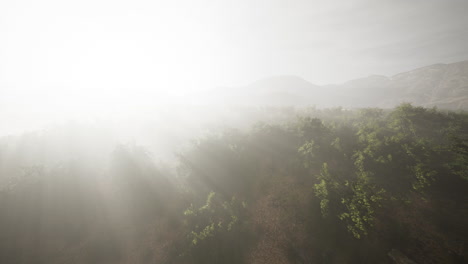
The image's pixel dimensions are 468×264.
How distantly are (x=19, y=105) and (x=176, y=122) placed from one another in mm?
63193

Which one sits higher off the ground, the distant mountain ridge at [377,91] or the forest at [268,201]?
the distant mountain ridge at [377,91]

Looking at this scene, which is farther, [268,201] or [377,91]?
[377,91]

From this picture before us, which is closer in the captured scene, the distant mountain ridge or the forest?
the forest

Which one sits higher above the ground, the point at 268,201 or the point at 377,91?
the point at 377,91

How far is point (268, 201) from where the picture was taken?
13.7 meters

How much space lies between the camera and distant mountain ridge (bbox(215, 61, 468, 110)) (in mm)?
70538

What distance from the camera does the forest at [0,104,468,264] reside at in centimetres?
967

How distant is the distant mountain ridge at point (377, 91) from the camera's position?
231 ft

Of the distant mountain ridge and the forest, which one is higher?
the distant mountain ridge

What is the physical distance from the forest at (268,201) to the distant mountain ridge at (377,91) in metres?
75.7

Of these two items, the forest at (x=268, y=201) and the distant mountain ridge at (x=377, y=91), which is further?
the distant mountain ridge at (x=377, y=91)

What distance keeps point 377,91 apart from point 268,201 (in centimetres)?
13157

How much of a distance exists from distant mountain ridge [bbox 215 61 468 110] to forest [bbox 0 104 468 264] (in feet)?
248

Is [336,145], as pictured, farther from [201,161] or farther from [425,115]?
[201,161]
